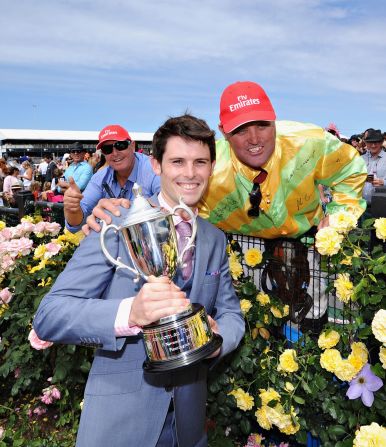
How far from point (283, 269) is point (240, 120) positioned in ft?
3.03

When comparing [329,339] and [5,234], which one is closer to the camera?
[329,339]

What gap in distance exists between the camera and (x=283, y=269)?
275 centimetres

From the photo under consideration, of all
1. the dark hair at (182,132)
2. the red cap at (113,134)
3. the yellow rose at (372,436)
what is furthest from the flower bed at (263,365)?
the red cap at (113,134)

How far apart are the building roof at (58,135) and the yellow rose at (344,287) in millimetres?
36236

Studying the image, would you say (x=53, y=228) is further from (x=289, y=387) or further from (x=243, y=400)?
(x=289, y=387)

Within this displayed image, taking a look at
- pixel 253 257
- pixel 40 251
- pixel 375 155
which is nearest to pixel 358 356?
pixel 253 257

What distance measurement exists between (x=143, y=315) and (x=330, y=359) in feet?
4.08

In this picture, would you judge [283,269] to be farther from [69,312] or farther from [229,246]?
[69,312]

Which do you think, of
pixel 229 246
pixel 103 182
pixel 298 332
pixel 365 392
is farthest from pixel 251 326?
pixel 103 182

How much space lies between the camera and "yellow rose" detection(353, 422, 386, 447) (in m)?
1.94

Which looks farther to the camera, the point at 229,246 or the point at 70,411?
the point at 70,411

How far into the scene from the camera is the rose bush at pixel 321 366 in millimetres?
2074

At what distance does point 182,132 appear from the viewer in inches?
69.4

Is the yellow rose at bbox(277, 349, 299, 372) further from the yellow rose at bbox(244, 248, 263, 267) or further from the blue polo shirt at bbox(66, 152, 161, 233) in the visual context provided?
the blue polo shirt at bbox(66, 152, 161, 233)
